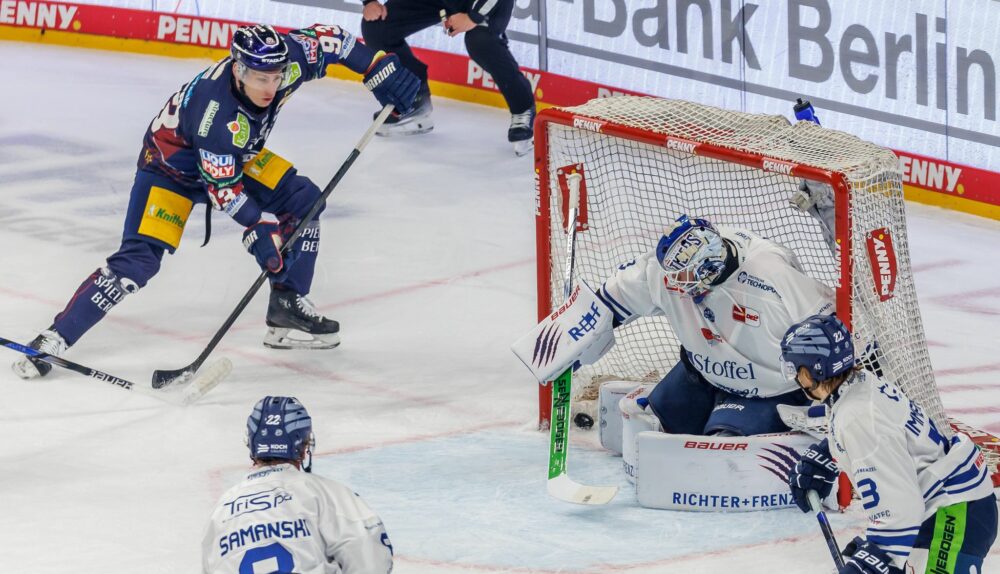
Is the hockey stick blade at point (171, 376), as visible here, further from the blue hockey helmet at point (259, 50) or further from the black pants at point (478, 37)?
the black pants at point (478, 37)

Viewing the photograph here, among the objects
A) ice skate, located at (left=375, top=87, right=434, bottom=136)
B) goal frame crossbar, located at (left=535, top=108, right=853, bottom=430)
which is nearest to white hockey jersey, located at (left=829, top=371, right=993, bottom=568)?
goal frame crossbar, located at (left=535, top=108, right=853, bottom=430)

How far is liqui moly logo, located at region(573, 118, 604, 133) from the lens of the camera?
205 inches

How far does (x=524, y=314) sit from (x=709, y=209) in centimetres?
86

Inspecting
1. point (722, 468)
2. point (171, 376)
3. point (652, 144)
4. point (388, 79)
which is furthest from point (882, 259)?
point (171, 376)

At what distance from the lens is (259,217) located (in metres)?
5.84

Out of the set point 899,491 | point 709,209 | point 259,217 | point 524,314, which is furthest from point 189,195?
point 899,491

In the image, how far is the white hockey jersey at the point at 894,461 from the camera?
3414 millimetres

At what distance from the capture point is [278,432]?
3238 mm

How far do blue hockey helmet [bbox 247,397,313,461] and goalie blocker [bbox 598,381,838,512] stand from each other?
1679mm

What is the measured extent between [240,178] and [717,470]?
221 cm

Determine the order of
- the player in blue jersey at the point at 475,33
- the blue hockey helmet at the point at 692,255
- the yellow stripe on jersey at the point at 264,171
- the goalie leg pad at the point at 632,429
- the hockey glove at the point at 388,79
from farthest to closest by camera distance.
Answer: the player in blue jersey at the point at 475,33 < the hockey glove at the point at 388,79 < the yellow stripe on jersey at the point at 264,171 < the goalie leg pad at the point at 632,429 < the blue hockey helmet at the point at 692,255

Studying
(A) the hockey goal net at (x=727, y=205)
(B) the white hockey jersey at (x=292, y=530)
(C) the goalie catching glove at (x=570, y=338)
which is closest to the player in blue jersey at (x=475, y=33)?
(A) the hockey goal net at (x=727, y=205)

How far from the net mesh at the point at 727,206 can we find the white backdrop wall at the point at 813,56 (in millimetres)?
1484

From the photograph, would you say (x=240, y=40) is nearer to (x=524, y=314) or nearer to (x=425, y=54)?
(x=524, y=314)
